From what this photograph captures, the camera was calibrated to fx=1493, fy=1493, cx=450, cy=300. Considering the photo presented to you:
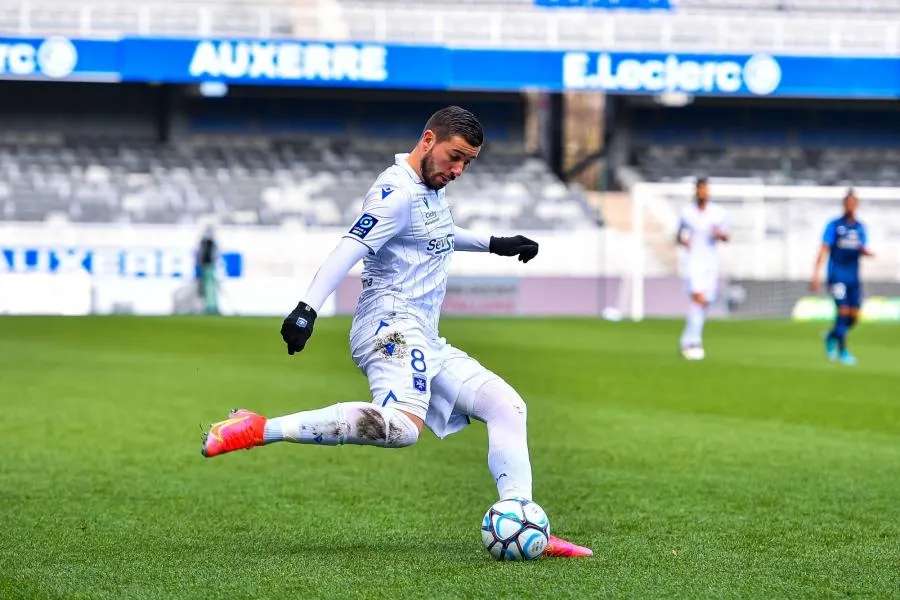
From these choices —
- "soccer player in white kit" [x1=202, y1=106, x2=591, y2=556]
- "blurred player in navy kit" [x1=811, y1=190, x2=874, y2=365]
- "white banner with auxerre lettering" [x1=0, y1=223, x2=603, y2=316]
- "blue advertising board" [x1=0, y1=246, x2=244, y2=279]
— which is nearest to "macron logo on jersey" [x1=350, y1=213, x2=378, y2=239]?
"soccer player in white kit" [x1=202, y1=106, x2=591, y2=556]

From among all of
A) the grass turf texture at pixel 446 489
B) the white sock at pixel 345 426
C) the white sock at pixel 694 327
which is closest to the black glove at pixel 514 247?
the white sock at pixel 345 426

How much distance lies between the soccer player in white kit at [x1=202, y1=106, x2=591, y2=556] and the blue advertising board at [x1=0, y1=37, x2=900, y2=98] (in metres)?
29.0

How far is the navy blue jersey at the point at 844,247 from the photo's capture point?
1847 cm

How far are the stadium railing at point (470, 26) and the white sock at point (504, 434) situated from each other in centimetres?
3012

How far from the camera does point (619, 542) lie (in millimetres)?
6531

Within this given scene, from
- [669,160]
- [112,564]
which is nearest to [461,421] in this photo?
[112,564]

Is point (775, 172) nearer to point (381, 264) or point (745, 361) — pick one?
point (745, 361)

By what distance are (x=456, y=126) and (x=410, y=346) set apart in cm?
91

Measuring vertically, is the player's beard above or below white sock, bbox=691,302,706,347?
above

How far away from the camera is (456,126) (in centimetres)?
595

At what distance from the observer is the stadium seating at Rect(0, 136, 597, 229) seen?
34875 mm

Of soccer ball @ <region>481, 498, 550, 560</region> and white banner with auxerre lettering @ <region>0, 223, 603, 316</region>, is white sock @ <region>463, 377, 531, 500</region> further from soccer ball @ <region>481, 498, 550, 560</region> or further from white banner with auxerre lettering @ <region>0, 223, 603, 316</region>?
white banner with auxerre lettering @ <region>0, 223, 603, 316</region>

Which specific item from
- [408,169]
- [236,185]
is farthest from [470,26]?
[408,169]

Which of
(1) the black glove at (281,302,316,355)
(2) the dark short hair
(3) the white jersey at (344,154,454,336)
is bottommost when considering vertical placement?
(1) the black glove at (281,302,316,355)
